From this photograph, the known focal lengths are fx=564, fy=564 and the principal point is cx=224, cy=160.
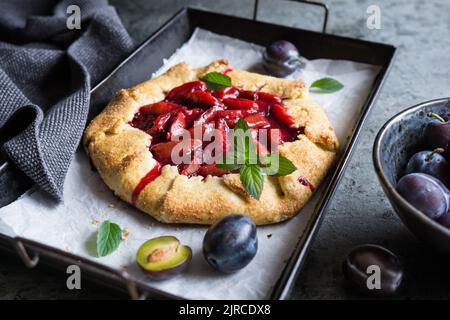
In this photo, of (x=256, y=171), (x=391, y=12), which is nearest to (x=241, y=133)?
(x=256, y=171)

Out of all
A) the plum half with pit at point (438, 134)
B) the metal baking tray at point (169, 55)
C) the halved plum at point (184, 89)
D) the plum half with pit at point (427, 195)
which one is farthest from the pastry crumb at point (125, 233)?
the plum half with pit at point (438, 134)

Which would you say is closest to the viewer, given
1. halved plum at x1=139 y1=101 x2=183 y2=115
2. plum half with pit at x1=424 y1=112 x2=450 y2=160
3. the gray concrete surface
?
the gray concrete surface

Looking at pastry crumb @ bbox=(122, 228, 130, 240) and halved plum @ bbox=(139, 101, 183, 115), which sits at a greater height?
halved plum @ bbox=(139, 101, 183, 115)

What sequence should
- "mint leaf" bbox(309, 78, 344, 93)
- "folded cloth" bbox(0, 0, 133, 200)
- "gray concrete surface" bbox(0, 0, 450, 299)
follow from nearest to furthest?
1. "gray concrete surface" bbox(0, 0, 450, 299)
2. "folded cloth" bbox(0, 0, 133, 200)
3. "mint leaf" bbox(309, 78, 344, 93)

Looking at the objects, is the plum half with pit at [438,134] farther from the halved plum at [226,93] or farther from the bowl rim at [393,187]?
the halved plum at [226,93]

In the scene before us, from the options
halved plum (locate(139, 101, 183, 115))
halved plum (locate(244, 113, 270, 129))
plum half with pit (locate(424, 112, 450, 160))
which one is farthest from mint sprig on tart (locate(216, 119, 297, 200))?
plum half with pit (locate(424, 112, 450, 160))

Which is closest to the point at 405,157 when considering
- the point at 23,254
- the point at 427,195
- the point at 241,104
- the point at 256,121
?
the point at 427,195

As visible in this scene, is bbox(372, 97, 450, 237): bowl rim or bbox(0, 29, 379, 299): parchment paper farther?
bbox(0, 29, 379, 299): parchment paper

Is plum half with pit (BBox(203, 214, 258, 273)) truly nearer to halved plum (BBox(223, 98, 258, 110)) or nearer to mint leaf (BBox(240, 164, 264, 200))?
mint leaf (BBox(240, 164, 264, 200))
